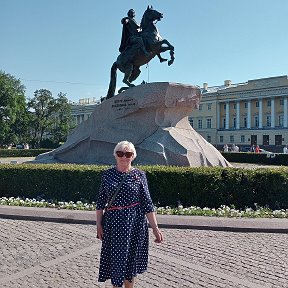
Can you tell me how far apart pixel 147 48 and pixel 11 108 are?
40.5 metres

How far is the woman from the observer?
12.0ft

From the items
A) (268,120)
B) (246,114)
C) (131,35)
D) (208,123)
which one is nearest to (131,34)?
(131,35)

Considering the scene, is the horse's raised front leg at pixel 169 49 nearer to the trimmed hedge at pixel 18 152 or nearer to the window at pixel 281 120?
the trimmed hedge at pixel 18 152

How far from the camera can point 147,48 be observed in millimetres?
14562

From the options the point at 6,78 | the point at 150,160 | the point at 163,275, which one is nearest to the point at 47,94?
the point at 6,78

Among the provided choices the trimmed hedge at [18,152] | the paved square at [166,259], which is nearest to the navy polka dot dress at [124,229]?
the paved square at [166,259]

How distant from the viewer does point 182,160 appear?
1217 centimetres

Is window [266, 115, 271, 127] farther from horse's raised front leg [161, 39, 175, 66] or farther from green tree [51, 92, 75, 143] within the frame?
horse's raised front leg [161, 39, 175, 66]

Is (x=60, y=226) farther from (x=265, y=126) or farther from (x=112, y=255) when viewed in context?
(x=265, y=126)

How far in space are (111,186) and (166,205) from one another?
5.70 meters

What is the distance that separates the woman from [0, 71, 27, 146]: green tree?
49.9 m

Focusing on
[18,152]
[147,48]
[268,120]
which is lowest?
[18,152]

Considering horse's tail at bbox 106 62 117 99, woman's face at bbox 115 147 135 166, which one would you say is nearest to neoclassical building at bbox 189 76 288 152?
horse's tail at bbox 106 62 117 99

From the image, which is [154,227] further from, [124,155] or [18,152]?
[18,152]
